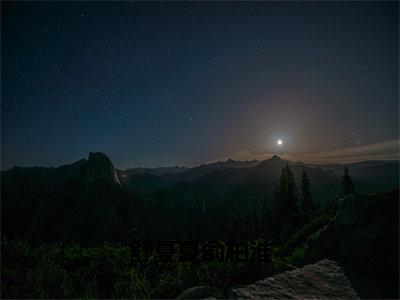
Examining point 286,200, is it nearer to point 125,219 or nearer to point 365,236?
point 125,219

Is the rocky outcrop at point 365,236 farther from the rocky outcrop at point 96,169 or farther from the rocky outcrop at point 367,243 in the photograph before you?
the rocky outcrop at point 96,169

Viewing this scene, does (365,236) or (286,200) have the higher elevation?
(365,236)

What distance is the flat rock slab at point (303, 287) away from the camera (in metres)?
6.72

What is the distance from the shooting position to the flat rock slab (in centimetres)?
672

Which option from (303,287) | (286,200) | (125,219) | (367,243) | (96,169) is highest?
(96,169)

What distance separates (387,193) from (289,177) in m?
49.0

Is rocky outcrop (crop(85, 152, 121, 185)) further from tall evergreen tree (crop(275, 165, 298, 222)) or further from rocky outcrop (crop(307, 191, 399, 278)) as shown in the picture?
rocky outcrop (crop(307, 191, 399, 278))

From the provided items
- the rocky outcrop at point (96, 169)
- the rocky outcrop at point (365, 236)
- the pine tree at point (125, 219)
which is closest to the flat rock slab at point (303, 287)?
the rocky outcrop at point (365, 236)

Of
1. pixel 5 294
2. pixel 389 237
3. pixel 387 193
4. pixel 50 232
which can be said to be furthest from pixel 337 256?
pixel 50 232

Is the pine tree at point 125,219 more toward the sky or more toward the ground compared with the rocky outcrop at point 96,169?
more toward the ground

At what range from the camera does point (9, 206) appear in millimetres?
168875

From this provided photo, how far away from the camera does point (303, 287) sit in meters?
7.25

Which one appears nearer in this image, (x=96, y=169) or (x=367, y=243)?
(x=367, y=243)

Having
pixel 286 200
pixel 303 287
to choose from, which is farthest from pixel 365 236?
pixel 286 200
